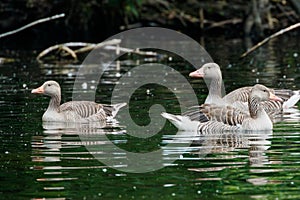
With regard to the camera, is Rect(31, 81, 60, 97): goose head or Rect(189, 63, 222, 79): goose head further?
Rect(189, 63, 222, 79): goose head

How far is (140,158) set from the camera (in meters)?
13.5

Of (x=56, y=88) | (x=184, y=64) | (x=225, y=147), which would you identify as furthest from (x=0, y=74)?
(x=225, y=147)

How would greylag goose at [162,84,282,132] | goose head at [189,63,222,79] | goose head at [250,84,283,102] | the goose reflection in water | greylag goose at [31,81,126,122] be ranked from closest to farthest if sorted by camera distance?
the goose reflection in water
greylag goose at [162,84,282,132]
goose head at [250,84,283,102]
greylag goose at [31,81,126,122]
goose head at [189,63,222,79]

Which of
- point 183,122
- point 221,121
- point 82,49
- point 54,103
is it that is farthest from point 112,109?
point 82,49

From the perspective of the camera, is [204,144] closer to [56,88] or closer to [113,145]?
[113,145]

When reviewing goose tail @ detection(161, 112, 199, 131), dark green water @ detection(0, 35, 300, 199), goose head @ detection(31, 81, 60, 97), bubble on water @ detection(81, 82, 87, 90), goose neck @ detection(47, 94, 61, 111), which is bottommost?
dark green water @ detection(0, 35, 300, 199)

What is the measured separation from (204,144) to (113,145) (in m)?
1.50

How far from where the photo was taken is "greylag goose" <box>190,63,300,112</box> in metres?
19.1

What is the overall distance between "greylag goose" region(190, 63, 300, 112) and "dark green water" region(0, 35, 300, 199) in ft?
1.44

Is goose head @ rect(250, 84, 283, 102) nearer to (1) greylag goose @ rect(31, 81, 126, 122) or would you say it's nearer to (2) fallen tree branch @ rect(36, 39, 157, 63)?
(1) greylag goose @ rect(31, 81, 126, 122)

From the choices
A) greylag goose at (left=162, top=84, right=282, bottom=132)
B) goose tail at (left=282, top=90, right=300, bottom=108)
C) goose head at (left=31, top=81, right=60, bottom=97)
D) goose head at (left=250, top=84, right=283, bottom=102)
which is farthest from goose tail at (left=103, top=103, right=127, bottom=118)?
goose tail at (left=282, top=90, right=300, bottom=108)

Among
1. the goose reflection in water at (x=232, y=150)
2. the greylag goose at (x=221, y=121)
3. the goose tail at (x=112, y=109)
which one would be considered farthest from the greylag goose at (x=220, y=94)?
the goose reflection in water at (x=232, y=150)

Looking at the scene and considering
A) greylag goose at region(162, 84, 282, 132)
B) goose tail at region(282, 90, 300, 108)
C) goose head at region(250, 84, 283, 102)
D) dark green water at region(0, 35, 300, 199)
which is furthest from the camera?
goose tail at region(282, 90, 300, 108)

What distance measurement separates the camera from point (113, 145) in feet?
48.2
